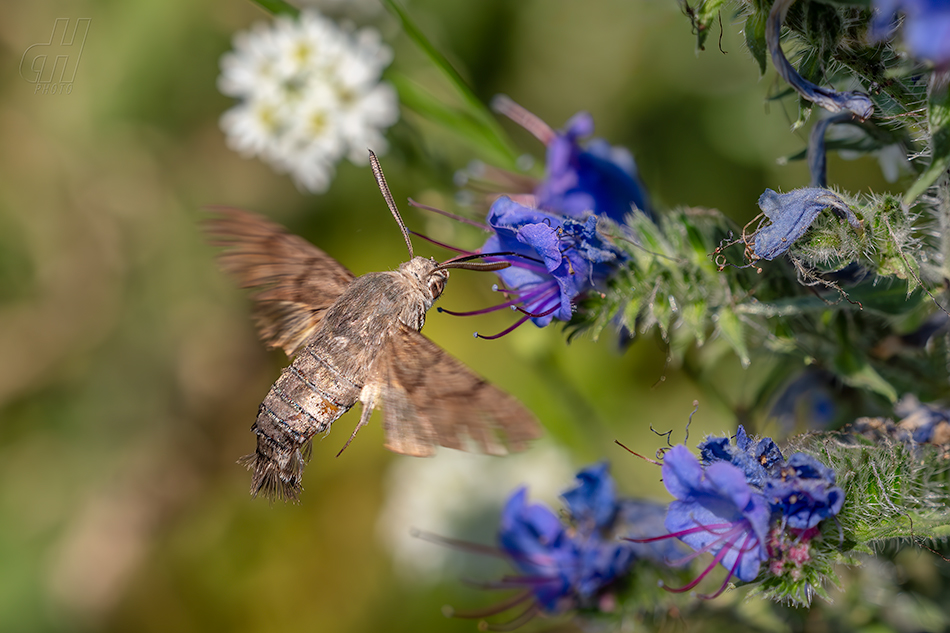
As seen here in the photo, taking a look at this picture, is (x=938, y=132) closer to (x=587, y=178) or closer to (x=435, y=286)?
(x=587, y=178)

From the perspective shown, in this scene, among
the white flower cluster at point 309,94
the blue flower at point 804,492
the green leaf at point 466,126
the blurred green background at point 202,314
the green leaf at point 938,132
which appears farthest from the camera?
Answer: the blurred green background at point 202,314

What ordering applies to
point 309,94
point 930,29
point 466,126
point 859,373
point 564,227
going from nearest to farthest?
point 930,29
point 564,227
point 859,373
point 466,126
point 309,94

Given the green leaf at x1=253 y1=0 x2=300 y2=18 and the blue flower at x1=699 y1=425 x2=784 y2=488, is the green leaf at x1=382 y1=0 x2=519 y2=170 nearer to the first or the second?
the green leaf at x1=253 y1=0 x2=300 y2=18

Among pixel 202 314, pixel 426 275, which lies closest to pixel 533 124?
pixel 426 275

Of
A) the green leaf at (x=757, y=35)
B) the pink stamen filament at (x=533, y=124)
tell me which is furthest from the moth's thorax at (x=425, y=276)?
the green leaf at (x=757, y=35)

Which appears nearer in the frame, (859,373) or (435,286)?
(859,373)

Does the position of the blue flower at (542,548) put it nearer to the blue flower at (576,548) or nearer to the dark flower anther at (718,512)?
the blue flower at (576,548)
